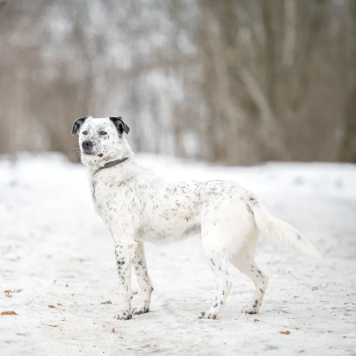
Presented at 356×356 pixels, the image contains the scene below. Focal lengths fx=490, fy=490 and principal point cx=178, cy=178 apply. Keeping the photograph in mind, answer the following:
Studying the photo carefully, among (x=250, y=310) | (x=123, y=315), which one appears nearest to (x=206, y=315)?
(x=250, y=310)

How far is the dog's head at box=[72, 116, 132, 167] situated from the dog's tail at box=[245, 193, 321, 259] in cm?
153

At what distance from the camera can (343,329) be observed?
3.86 metres

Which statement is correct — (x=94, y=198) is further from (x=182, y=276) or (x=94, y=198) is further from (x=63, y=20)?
(x=63, y=20)

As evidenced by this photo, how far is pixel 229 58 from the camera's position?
845 inches

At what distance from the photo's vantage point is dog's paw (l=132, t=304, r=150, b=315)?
4.91 meters

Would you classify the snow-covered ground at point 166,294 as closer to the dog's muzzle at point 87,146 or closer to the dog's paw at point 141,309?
the dog's paw at point 141,309

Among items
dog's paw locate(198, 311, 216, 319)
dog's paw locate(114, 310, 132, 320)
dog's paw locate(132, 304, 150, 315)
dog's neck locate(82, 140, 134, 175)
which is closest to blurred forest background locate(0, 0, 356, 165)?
dog's neck locate(82, 140, 134, 175)

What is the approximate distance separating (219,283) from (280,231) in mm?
728

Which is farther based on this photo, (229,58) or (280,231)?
(229,58)

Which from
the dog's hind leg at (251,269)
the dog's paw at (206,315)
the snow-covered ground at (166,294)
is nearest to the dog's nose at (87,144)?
the snow-covered ground at (166,294)

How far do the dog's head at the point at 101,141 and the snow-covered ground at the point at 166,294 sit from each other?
68cm

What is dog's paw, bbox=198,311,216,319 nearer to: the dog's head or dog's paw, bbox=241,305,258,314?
dog's paw, bbox=241,305,258,314

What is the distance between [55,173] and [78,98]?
8.00 meters

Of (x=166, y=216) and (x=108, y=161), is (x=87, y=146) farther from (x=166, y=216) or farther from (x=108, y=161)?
(x=166, y=216)
